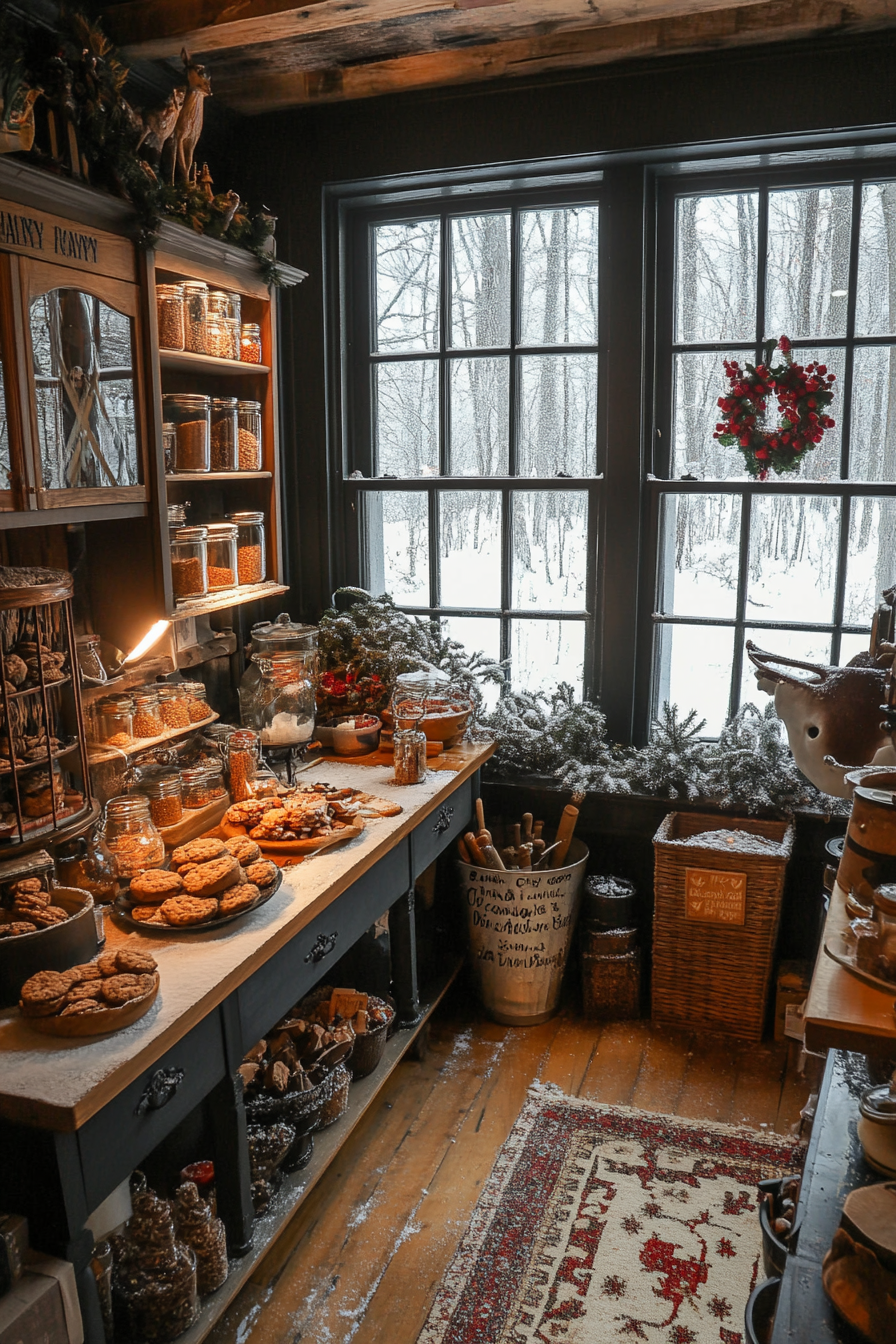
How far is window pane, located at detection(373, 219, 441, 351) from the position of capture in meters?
3.54

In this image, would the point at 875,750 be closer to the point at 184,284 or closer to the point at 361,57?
the point at 184,284

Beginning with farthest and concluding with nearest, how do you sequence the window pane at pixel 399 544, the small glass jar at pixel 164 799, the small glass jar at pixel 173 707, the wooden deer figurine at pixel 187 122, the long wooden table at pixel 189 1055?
the window pane at pixel 399 544, the small glass jar at pixel 173 707, the wooden deer figurine at pixel 187 122, the small glass jar at pixel 164 799, the long wooden table at pixel 189 1055

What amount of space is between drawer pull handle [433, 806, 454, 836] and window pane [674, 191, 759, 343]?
1734mm

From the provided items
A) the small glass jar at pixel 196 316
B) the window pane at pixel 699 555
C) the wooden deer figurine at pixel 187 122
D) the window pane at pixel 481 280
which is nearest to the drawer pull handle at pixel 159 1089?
the small glass jar at pixel 196 316

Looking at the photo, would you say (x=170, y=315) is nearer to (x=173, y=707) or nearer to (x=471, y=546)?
(x=173, y=707)

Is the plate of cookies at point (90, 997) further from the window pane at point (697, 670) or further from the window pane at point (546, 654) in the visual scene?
the window pane at point (697, 670)

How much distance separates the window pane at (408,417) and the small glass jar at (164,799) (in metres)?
1.71

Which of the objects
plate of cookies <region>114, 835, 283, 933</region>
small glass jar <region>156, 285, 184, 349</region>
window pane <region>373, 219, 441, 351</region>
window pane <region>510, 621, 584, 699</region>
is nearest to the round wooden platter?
plate of cookies <region>114, 835, 283, 933</region>

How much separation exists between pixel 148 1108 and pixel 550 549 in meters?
2.37

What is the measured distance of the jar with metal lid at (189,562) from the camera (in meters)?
2.58

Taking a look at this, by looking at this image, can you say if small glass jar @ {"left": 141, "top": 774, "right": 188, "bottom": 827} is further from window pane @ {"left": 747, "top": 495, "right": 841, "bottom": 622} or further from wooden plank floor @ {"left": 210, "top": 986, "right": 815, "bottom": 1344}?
window pane @ {"left": 747, "top": 495, "right": 841, "bottom": 622}

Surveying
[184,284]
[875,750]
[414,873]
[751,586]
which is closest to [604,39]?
[184,284]

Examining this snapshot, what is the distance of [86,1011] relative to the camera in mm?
1619

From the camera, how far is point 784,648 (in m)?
3.34
